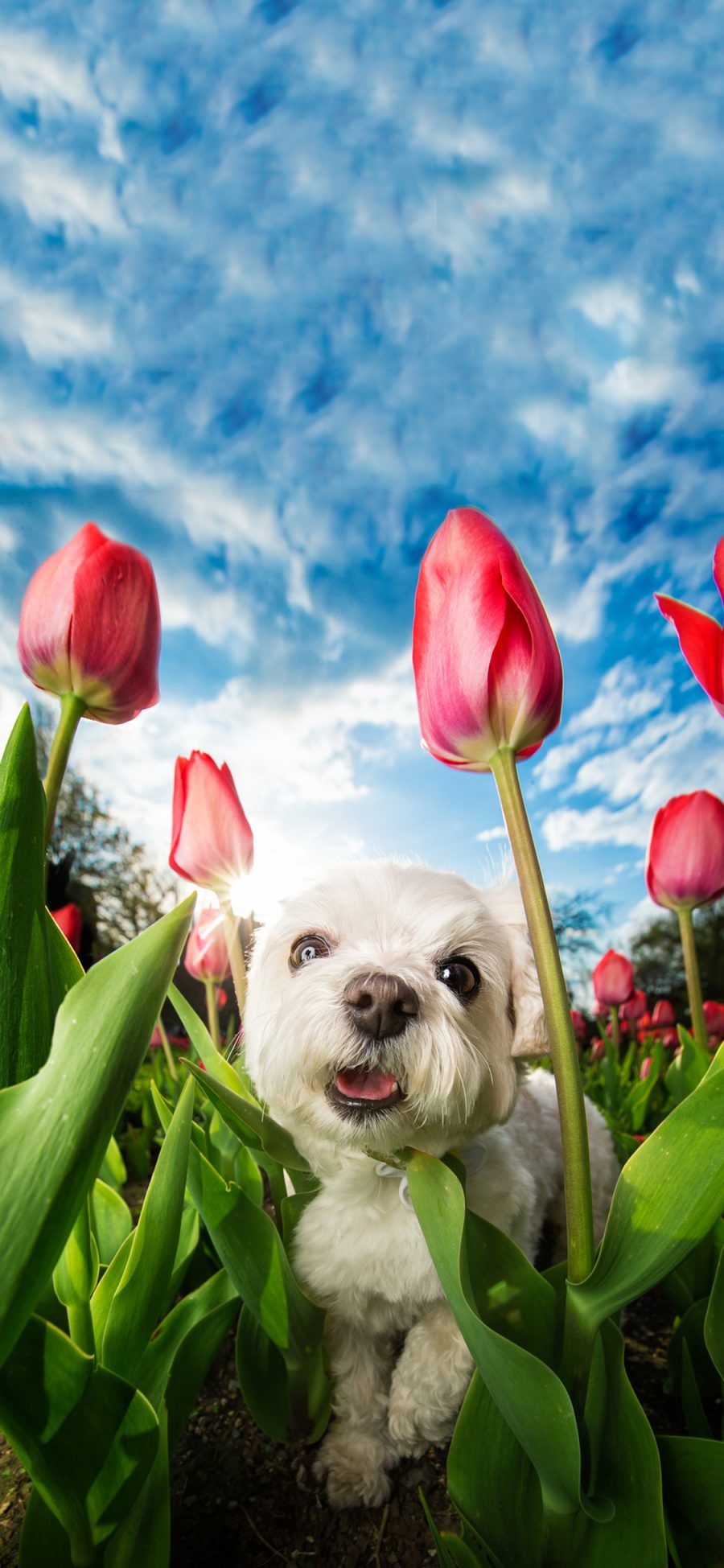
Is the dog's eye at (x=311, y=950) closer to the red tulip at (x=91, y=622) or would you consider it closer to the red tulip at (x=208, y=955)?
the red tulip at (x=91, y=622)

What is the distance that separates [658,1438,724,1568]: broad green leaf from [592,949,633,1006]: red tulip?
2586mm

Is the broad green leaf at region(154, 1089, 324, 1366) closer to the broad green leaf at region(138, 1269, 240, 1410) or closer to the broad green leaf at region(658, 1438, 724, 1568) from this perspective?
the broad green leaf at region(138, 1269, 240, 1410)

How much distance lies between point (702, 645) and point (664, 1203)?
2.28ft

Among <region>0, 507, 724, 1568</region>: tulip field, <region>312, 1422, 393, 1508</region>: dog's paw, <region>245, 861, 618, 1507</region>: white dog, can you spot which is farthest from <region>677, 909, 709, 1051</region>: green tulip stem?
<region>312, 1422, 393, 1508</region>: dog's paw

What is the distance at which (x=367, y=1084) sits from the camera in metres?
1.17

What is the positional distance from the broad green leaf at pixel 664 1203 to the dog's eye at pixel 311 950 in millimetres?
578

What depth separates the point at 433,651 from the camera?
1072 mm

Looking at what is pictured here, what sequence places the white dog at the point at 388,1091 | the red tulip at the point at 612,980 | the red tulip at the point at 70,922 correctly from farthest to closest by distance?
1. the red tulip at the point at 612,980
2. the red tulip at the point at 70,922
3. the white dog at the point at 388,1091

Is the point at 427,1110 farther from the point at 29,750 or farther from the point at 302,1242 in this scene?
the point at 29,750

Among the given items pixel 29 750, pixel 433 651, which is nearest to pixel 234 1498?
pixel 29 750

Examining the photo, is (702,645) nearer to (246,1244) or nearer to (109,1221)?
(246,1244)

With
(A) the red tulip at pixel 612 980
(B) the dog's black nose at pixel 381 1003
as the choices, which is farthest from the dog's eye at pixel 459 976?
(A) the red tulip at pixel 612 980

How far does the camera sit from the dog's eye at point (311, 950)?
133 cm

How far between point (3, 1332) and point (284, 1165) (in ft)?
2.40
